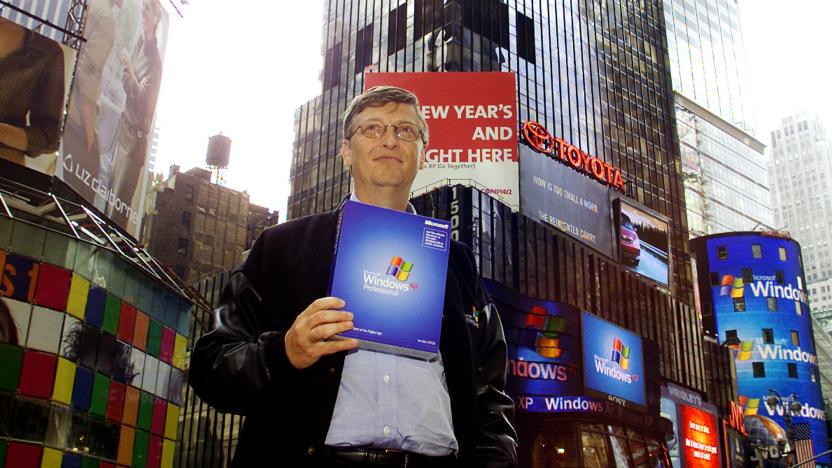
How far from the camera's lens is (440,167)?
49.2m

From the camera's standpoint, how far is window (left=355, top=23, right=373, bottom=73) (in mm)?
65938

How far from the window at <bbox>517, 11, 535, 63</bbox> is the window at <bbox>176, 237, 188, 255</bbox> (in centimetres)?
3566

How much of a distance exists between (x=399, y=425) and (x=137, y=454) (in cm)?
3101

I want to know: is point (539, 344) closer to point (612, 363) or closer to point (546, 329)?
point (546, 329)

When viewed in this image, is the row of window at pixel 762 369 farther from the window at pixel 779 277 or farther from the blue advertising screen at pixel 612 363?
the blue advertising screen at pixel 612 363

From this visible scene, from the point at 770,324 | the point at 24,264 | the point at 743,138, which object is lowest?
the point at 24,264

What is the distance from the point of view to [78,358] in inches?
1126

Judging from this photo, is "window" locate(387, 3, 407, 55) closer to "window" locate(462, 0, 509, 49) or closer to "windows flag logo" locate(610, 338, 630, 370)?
"window" locate(462, 0, 509, 49)

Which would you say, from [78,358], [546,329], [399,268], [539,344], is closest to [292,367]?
[399,268]

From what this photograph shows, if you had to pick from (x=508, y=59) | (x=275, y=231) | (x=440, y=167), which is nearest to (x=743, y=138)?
(x=508, y=59)

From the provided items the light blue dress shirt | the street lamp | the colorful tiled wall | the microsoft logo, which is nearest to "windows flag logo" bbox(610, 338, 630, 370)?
the colorful tiled wall

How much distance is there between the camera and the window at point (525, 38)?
63.9 meters

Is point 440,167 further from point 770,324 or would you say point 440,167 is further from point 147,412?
point 770,324

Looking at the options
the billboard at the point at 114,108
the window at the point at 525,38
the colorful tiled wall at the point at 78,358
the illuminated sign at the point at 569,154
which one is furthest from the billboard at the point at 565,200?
the colorful tiled wall at the point at 78,358
